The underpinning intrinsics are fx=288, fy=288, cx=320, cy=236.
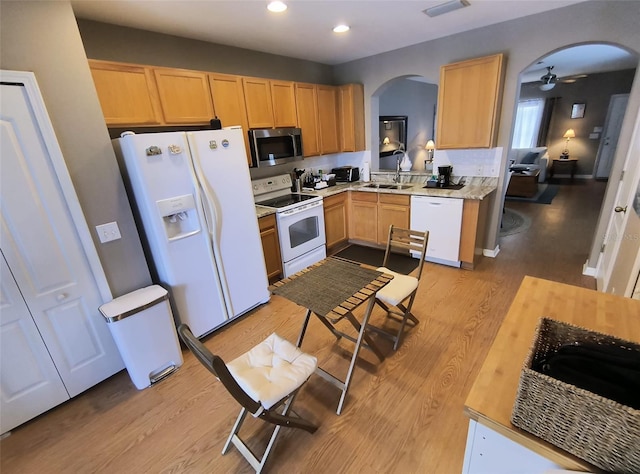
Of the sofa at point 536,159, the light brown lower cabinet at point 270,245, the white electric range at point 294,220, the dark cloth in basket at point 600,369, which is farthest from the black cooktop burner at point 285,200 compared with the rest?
the sofa at point 536,159

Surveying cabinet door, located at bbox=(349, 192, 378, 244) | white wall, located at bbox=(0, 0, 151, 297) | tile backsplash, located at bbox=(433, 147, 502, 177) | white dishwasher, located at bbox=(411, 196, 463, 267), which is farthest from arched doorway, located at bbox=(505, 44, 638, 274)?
white wall, located at bbox=(0, 0, 151, 297)

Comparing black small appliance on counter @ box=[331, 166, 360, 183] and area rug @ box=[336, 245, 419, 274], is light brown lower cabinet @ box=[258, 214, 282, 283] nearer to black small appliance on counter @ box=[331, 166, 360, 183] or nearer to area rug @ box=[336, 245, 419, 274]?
area rug @ box=[336, 245, 419, 274]

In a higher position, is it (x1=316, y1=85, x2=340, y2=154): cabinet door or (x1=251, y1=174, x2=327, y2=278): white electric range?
(x1=316, y1=85, x2=340, y2=154): cabinet door

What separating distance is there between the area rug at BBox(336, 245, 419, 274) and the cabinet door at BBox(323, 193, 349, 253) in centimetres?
20

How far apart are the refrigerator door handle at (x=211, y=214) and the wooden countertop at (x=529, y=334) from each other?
2075 mm

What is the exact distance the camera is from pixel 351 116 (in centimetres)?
419

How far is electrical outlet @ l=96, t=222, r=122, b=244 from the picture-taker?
2012mm

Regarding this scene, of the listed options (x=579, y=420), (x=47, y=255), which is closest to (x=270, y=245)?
(x=47, y=255)

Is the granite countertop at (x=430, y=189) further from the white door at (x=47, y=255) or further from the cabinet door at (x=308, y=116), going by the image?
the white door at (x=47, y=255)

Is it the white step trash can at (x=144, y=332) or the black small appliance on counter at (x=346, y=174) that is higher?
the black small appliance on counter at (x=346, y=174)

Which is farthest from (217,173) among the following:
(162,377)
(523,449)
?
(523,449)

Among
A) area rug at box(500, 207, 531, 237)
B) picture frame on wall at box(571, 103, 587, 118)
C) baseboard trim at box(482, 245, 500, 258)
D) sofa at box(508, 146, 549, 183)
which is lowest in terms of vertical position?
area rug at box(500, 207, 531, 237)

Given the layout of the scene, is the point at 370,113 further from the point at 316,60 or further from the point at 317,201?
the point at 317,201

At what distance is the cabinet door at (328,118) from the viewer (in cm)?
396
